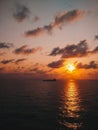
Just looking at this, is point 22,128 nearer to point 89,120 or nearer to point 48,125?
point 48,125

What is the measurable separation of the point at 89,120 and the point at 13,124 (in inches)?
920

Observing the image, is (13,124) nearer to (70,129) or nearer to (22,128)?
(22,128)

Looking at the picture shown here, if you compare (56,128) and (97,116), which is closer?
(56,128)

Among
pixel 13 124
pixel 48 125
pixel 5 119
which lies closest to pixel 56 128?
pixel 48 125

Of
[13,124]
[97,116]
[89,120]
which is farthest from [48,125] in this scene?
[97,116]

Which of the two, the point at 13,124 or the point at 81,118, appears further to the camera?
the point at 81,118

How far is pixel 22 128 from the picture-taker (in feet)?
154

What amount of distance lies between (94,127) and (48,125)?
42.3 feet

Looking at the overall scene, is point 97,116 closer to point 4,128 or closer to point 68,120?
point 68,120

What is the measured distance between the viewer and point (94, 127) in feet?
158

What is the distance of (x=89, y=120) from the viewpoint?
54812 mm

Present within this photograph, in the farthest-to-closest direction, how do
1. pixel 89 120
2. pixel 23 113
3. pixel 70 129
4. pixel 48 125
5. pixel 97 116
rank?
pixel 23 113 < pixel 97 116 < pixel 89 120 < pixel 48 125 < pixel 70 129

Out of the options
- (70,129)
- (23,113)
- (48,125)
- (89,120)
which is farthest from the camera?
(23,113)

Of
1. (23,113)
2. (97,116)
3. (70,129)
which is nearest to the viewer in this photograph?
(70,129)
